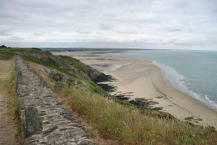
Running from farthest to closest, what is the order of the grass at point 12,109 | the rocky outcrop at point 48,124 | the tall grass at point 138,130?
the grass at point 12,109 → the tall grass at point 138,130 → the rocky outcrop at point 48,124

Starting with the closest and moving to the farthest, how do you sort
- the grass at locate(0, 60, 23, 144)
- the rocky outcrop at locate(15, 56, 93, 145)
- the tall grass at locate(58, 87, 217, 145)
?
the rocky outcrop at locate(15, 56, 93, 145) → the tall grass at locate(58, 87, 217, 145) → the grass at locate(0, 60, 23, 144)

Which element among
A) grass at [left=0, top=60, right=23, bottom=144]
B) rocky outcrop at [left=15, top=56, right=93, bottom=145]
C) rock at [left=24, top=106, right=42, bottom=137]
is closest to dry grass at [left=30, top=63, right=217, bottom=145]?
rocky outcrop at [left=15, top=56, right=93, bottom=145]

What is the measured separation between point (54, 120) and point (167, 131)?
9.10 ft

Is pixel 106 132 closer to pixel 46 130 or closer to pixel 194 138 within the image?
pixel 46 130

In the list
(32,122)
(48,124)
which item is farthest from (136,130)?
(32,122)

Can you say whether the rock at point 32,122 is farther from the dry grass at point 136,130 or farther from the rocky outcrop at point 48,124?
the dry grass at point 136,130

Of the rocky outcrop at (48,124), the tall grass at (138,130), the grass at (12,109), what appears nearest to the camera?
the rocky outcrop at (48,124)

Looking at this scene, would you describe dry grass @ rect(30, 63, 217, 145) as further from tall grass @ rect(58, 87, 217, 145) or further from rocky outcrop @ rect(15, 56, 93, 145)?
rocky outcrop @ rect(15, 56, 93, 145)

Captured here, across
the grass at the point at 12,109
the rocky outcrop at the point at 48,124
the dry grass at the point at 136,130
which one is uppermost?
the rocky outcrop at the point at 48,124

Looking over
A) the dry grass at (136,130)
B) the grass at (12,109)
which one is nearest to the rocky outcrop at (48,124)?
the grass at (12,109)

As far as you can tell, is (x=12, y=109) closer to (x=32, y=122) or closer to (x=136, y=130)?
(x=32, y=122)

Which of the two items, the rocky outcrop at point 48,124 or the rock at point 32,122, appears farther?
the rock at point 32,122

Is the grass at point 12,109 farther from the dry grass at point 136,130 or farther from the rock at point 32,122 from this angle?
the dry grass at point 136,130

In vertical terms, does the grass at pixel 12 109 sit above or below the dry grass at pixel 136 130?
below
